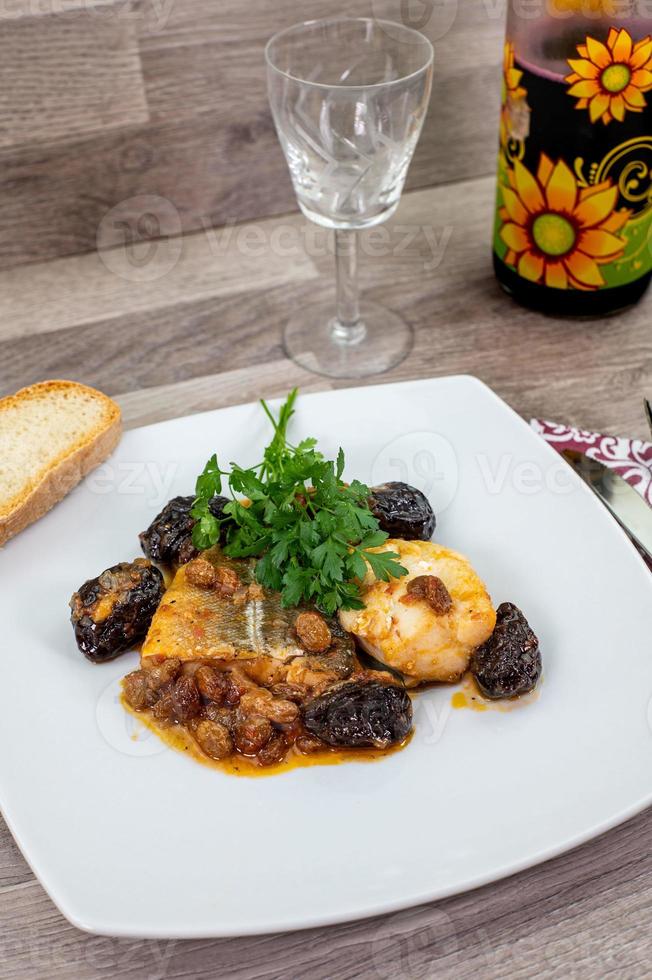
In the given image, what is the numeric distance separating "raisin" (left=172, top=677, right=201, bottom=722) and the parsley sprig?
0.16 metres

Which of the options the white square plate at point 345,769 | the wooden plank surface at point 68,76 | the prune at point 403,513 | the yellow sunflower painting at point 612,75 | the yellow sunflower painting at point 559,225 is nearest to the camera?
the white square plate at point 345,769

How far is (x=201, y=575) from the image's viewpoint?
1.35 meters

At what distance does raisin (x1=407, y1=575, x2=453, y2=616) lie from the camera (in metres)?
1.28

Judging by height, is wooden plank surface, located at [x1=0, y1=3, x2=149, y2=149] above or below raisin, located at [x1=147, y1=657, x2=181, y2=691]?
above

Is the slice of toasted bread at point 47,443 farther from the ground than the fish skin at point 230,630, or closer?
farther from the ground

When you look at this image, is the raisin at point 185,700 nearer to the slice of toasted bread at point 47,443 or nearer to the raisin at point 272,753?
the raisin at point 272,753

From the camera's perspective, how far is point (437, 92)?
7.45 ft

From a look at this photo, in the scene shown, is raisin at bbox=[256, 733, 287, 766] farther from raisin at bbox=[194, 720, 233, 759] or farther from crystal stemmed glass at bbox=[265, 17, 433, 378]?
crystal stemmed glass at bbox=[265, 17, 433, 378]

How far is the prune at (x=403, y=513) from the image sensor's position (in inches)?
56.3

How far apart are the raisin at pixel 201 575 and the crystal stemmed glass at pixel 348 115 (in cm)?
71

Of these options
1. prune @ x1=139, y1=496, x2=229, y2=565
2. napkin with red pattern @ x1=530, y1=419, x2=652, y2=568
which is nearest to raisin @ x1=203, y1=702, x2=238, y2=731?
prune @ x1=139, y1=496, x2=229, y2=565

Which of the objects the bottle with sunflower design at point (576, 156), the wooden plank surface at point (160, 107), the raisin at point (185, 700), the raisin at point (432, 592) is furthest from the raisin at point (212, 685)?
the wooden plank surface at point (160, 107)

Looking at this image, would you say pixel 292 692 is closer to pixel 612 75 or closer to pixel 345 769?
pixel 345 769

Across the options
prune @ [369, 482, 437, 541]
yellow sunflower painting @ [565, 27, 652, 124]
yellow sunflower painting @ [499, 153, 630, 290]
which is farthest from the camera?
yellow sunflower painting @ [499, 153, 630, 290]
